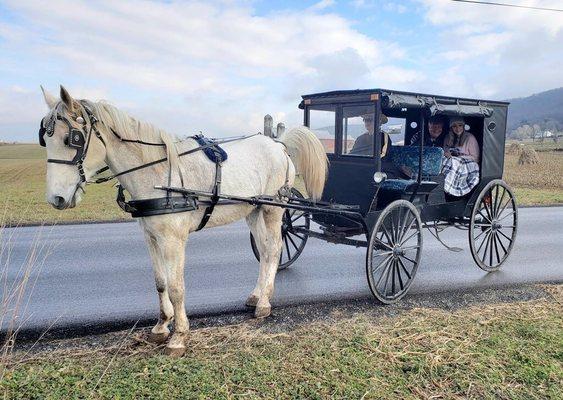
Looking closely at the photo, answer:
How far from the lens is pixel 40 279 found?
604 centimetres

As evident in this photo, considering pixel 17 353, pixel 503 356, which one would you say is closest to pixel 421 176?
pixel 503 356

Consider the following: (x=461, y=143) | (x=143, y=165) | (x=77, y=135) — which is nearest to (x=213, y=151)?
(x=143, y=165)

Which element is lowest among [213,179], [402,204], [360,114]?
[402,204]

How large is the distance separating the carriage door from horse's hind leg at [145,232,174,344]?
262 centimetres

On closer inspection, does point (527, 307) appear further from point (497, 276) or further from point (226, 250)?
point (226, 250)

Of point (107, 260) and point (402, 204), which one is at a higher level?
point (402, 204)

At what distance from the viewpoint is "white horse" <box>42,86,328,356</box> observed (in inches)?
134

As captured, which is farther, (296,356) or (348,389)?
(296,356)

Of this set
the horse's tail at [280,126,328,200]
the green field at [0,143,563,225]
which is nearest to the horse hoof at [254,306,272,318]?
the horse's tail at [280,126,328,200]

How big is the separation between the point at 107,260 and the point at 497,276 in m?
5.77

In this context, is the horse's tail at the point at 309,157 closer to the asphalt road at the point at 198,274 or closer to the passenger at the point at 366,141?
the passenger at the point at 366,141

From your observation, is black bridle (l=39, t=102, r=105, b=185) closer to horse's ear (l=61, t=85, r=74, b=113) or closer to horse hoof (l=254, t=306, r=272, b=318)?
horse's ear (l=61, t=85, r=74, b=113)

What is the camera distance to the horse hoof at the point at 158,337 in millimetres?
4051

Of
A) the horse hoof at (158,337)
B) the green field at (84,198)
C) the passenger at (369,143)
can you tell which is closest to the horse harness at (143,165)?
the green field at (84,198)
